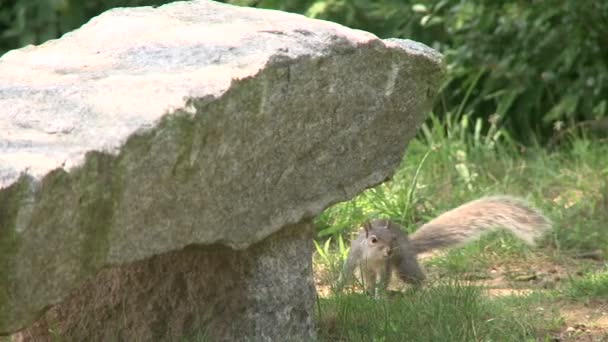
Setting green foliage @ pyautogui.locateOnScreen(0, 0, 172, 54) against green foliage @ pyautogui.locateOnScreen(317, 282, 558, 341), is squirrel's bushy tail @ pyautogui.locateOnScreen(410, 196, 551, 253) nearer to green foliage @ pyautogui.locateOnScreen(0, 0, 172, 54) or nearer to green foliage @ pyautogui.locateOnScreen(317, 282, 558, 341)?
green foliage @ pyautogui.locateOnScreen(317, 282, 558, 341)

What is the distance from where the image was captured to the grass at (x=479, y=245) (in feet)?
15.2

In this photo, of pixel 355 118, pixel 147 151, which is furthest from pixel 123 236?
pixel 355 118

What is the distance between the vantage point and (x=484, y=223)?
557 centimetres

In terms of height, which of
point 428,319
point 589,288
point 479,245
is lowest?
point 479,245

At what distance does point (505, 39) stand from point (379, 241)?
2.94m

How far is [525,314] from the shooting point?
16.5 feet

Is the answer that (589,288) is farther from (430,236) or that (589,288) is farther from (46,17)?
(46,17)

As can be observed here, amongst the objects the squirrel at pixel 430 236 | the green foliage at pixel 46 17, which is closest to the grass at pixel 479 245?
the squirrel at pixel 430 236

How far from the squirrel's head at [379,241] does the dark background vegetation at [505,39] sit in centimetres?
209

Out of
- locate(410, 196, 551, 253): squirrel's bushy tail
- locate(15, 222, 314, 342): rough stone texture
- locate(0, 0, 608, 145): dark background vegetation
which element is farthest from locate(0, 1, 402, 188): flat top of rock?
locate(0, 0, 608, 145): dark background vegetation

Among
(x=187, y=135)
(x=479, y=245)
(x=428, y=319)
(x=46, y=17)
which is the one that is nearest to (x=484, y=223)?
(x=479, y=245)

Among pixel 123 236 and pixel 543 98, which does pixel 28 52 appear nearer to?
pixel 123 236

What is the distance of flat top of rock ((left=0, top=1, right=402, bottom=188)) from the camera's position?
3.28 metres

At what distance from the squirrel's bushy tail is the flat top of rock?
155cm
